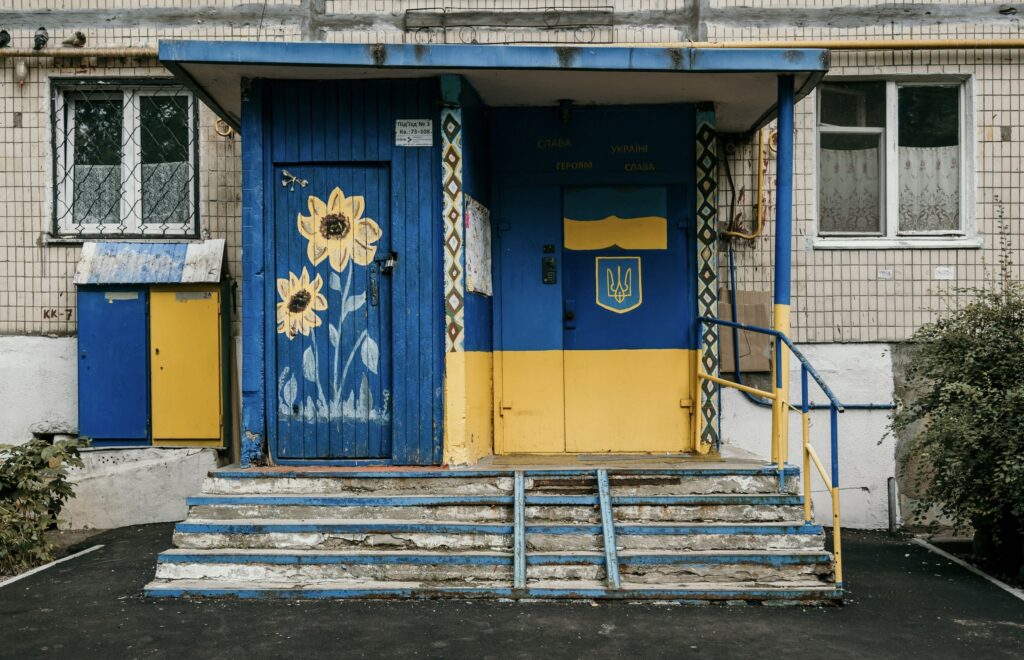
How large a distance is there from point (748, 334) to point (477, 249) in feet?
9.26

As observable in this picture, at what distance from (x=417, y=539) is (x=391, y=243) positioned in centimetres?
196

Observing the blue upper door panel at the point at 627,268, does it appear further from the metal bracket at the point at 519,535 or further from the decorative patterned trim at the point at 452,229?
the metal bracket at the point at 519,535

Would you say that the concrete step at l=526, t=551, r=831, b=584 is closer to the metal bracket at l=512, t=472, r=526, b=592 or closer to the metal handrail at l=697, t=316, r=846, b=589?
the metal bracket at l=512, t=472, r=526, b=592

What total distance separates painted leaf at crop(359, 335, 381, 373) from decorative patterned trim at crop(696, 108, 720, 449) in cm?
252

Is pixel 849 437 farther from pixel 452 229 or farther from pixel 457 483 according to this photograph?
pixel 452 229

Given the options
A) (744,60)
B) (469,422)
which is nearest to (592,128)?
(744,60)

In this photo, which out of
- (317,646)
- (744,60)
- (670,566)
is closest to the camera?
(317,646)

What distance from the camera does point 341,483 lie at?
6352mm

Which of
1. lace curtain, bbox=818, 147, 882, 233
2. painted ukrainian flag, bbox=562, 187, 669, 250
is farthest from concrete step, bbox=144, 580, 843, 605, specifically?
lace curtain, bbox=818, 147, 882, 233

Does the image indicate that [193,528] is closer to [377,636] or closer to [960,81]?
[377,636]

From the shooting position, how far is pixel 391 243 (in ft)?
21.9

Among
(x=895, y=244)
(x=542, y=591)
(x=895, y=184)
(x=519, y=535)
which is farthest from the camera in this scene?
(x=895, y=184)

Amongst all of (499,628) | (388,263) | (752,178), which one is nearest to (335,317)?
(388,263)

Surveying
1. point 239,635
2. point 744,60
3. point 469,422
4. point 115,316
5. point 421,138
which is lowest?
point 239,635
